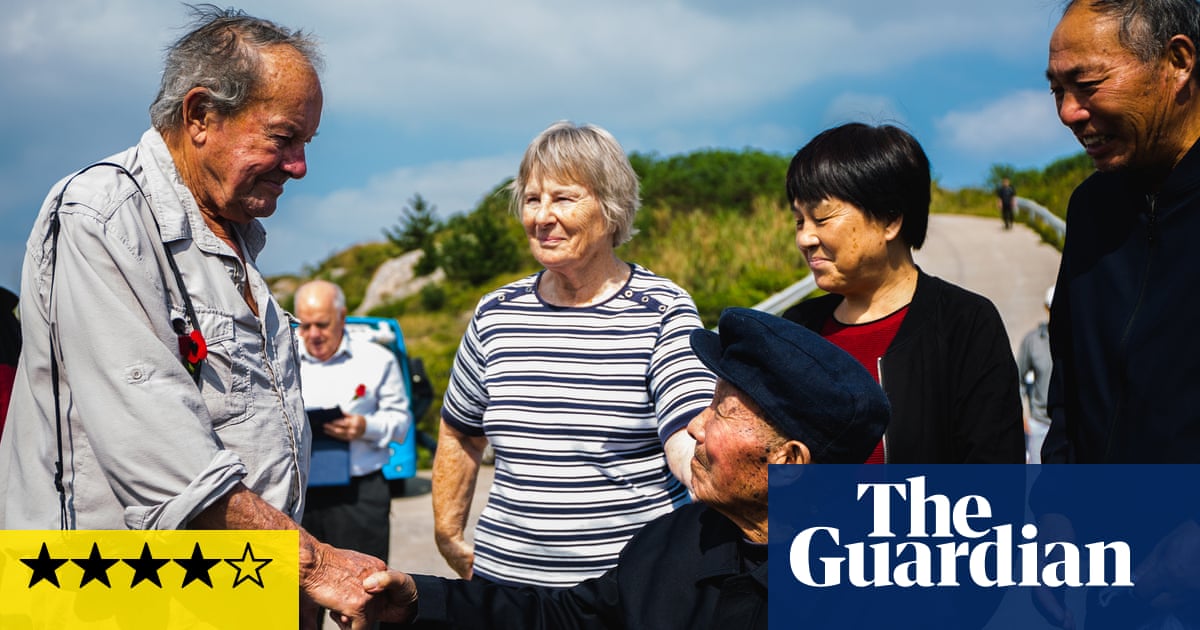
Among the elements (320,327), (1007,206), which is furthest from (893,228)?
(1007,206)

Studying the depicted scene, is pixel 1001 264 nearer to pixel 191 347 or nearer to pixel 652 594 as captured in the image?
pixel 652 594

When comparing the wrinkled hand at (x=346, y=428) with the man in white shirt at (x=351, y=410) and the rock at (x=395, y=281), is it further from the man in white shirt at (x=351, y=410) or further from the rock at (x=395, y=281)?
the rock at (x=395, y=281)

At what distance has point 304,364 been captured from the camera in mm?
6129

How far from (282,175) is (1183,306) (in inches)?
80.9

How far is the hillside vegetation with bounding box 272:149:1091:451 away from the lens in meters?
19.8

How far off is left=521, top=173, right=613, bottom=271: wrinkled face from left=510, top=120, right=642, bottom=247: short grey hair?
0.03 m

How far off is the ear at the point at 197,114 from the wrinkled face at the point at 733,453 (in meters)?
1.30

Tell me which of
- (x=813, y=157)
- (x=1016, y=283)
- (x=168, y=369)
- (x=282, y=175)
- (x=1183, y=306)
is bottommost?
(x=168, y=369)

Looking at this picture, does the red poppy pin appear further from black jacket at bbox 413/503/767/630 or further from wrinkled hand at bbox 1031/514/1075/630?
wrinkled hand at bbox 1031/514/1075/630

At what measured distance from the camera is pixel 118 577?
88.3 inches

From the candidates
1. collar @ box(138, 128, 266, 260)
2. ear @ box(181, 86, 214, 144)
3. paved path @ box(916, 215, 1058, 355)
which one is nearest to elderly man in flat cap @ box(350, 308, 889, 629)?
collar @ box(138, 128, 266, 260)

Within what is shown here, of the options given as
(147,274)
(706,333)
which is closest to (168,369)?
(147,274)

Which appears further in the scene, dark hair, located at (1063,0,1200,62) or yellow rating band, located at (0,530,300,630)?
dark hair, located at (1063,0,1200,62)

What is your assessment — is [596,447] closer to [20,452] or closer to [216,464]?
[216,464]
